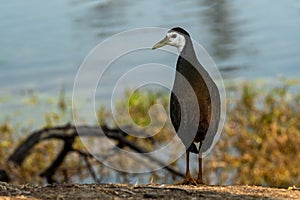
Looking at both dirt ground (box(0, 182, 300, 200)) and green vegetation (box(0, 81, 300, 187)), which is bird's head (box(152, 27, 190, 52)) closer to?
dirt ground (box(0, 182, 300, 200))

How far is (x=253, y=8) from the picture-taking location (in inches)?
629

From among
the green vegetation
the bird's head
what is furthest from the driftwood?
the bird's head

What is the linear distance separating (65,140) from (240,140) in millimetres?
2384

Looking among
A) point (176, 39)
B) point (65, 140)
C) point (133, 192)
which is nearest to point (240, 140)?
point (65, 140)

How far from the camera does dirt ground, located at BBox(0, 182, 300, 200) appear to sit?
523cm

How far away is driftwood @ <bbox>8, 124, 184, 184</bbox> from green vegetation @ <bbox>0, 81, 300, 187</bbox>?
0.67 ft

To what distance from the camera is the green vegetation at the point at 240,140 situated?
10.2 metres

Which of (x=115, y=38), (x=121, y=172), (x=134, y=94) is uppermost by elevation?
(x=115, y=38)

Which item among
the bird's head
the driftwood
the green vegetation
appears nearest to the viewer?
the bird's head

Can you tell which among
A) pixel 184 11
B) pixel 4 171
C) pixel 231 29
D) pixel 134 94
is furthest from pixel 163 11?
pixel 4 171

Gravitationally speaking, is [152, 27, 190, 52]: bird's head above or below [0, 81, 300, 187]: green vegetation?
above

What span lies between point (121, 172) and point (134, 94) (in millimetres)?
1248

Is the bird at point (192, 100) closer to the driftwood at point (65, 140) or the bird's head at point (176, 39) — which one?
the bird's head at point (176, 39)

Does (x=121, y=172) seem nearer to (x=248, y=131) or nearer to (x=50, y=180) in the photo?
(x=50, y=180)
